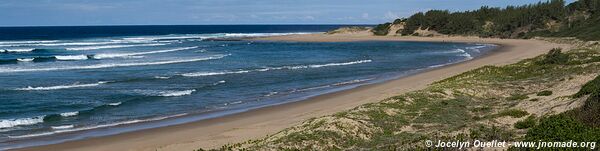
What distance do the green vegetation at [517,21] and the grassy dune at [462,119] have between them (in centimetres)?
5120

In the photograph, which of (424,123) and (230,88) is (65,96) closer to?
(230,88)

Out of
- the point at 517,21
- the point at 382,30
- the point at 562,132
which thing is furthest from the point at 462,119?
the point at 382,30

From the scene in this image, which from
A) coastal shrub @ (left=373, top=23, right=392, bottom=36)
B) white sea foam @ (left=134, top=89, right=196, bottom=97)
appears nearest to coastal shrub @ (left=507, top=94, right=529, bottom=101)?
white sea foam @ (left=134, top=89, right=196, bottom=97)

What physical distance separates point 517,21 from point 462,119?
8595 centimetres

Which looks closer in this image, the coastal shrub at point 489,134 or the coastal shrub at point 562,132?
the coastal shrub at point 562,132

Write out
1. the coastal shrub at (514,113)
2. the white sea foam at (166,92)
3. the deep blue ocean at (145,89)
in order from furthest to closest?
the white sea foam at (166,92) < the deep blue ocean at (145,89) < the coastal shrub at (514,113)

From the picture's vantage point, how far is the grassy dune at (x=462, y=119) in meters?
13.2

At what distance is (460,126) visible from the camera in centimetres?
1550

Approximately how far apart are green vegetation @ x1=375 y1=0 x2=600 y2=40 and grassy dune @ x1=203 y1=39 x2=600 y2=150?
51.2 metres

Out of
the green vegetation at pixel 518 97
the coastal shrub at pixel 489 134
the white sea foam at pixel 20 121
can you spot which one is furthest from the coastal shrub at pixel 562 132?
the white sea foam at pixel 20 121

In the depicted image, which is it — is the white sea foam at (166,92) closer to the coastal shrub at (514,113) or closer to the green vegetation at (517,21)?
the coastal shrub at (514,113)

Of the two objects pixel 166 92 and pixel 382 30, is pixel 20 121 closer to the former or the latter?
pixel 166 92

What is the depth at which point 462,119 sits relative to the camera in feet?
56.6

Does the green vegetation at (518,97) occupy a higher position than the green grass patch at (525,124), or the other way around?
the green grass patch at (525,124)
